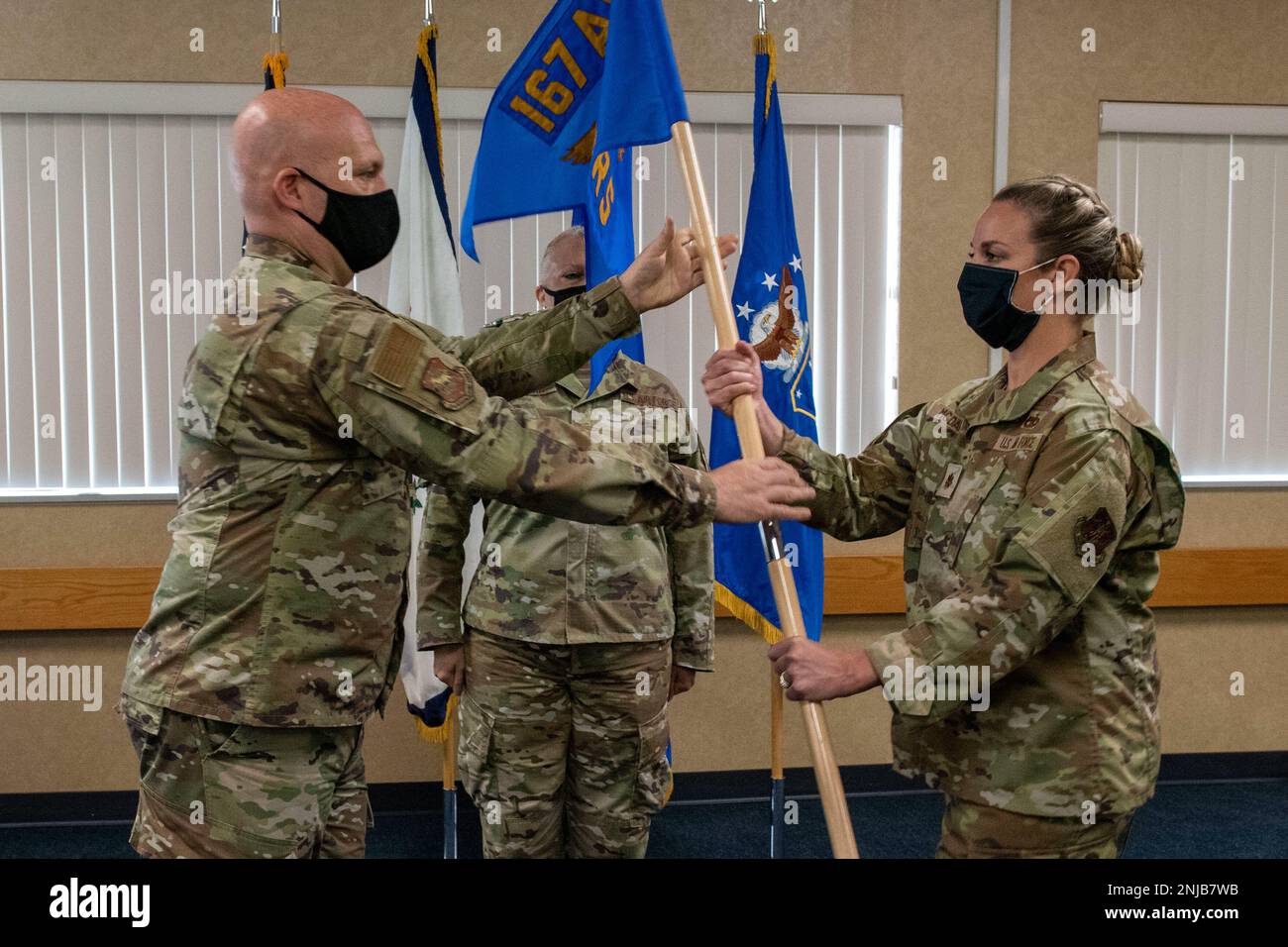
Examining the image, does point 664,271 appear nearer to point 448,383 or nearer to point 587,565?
point 448,383

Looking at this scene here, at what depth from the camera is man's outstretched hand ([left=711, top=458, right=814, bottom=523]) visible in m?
1.45

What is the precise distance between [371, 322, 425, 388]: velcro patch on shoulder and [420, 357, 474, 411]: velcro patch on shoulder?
0.02 metres

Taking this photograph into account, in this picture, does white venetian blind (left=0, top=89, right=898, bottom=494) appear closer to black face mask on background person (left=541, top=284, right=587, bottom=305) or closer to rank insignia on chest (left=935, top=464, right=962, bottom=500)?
black face mask on background person (left=541, top=284, right=587, bottom=305)

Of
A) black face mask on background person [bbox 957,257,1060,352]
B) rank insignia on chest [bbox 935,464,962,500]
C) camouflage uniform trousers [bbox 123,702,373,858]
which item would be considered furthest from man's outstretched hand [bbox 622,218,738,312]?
camouflage uniform trousers [bbox 123,702,373,858]

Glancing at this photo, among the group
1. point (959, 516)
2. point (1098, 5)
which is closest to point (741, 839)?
point (959, 516)

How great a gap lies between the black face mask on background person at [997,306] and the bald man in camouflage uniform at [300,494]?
1.38ft

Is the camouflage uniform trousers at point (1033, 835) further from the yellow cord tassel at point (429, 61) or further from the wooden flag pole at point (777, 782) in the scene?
the yellow cord tassel at point (429, 61)

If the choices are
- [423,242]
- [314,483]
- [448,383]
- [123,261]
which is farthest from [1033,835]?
[123,261]

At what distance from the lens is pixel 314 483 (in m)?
1.44

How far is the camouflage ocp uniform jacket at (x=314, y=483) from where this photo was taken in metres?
1.34

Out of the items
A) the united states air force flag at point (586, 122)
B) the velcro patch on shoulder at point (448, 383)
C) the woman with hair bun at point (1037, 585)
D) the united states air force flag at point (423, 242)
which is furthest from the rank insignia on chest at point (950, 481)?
the united states air force flag at point (423, 242)

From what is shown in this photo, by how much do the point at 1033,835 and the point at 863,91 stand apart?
3027 millimetres

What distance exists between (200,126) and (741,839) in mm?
3076

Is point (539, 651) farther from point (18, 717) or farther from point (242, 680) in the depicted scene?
point (18, 717)
